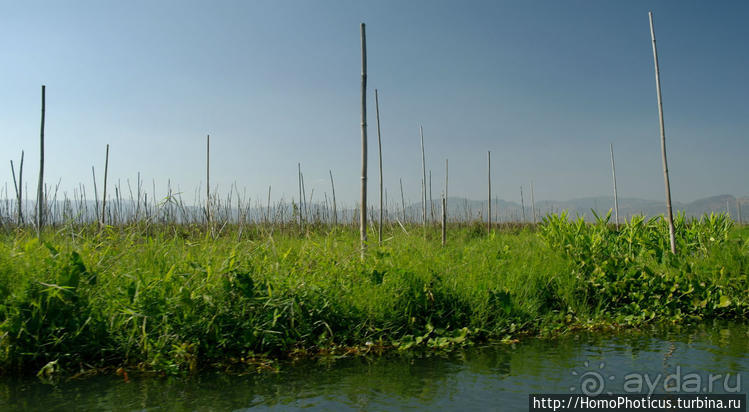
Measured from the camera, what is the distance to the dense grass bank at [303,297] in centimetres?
285

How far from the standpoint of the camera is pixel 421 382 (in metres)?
2.60

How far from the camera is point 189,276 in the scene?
3180 mm

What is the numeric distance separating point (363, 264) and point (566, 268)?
200 centimetres

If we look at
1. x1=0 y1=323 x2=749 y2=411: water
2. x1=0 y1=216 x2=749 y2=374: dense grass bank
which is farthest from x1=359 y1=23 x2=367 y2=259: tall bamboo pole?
x1=0 y1=323 x2=749 y2=411: water

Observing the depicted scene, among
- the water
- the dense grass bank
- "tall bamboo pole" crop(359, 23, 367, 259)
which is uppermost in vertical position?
"tall bamboo pole" crop(359, 23, 367, 259)

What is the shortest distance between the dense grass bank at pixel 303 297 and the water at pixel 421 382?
22 centimetres

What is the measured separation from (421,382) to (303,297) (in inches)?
43.2

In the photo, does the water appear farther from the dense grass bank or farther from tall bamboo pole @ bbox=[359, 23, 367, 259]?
tall bamboo pole @ bbox=[359, 23, 367, 259]

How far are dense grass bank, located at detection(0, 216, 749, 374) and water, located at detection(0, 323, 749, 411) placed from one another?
0.73 feet

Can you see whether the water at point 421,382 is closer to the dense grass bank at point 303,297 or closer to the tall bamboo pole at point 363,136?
the dense grass bank at point 303,297

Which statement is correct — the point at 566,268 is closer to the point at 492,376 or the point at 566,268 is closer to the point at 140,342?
the point at 492,376

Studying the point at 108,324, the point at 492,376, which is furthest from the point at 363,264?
the point at 108,324

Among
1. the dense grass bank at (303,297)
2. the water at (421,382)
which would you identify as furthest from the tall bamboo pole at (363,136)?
the water at (421,382)

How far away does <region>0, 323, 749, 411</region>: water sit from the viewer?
231cm
